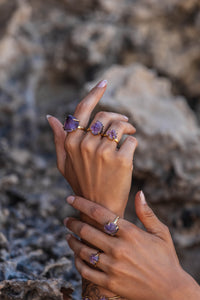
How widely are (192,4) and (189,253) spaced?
1084mm

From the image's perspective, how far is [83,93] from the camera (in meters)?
1.38

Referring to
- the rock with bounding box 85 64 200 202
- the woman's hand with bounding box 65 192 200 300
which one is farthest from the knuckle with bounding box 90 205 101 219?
the rock with bounding box 85 64 200 202

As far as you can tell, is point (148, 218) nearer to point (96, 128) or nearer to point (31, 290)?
point (96, 128)

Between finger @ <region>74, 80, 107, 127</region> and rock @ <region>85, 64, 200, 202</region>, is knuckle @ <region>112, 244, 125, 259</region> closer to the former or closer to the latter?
finger @ <region>74, 80, 107, 127</region>

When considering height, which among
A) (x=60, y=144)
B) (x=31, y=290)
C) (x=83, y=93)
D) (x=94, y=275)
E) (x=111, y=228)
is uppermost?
(x=83, y=93)

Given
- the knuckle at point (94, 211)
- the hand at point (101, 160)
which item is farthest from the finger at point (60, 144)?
the knuckle at point (94, 211)

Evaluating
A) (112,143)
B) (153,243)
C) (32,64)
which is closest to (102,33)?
(32,64)

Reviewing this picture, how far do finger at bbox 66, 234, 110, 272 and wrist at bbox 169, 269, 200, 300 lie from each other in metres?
0.14

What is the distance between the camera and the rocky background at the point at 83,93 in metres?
1.21

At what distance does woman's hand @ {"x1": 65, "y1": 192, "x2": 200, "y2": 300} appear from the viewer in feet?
2.22

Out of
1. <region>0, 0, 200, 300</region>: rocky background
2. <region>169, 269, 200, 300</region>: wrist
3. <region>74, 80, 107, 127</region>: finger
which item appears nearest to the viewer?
<region>169, 269, 200, 300</region>: wrist

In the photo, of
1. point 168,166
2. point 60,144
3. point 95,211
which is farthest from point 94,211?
point 168,166

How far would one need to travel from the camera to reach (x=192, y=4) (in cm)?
154

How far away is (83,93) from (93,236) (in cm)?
78
